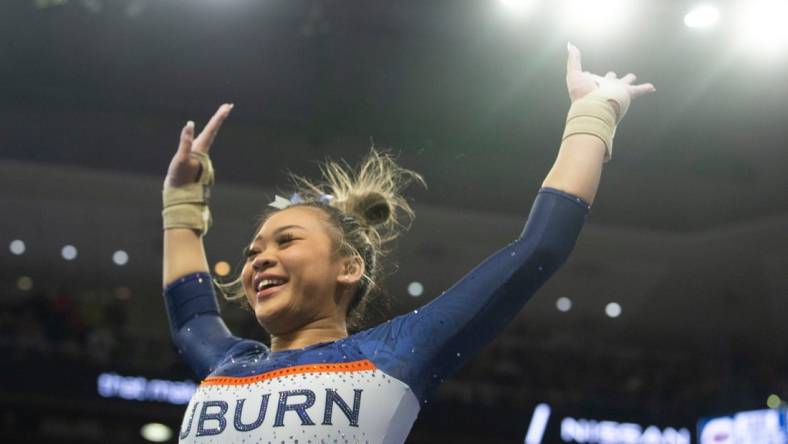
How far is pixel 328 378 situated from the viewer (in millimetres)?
1751

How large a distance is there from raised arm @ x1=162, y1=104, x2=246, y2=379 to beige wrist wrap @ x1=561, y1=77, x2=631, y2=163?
80 centimetres

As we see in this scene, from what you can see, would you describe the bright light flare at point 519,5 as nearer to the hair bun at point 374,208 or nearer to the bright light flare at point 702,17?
the bright light flare at point 702,17

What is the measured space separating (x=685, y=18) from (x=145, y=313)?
1001 centimetres

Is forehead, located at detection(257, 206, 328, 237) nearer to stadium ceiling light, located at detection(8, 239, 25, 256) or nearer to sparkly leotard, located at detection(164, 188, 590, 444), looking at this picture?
sparkly leotard, located at detection(164, 188, 590, 444)

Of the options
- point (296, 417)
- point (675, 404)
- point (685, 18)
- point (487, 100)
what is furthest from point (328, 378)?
point (675, 404)

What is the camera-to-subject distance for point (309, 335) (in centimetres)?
192

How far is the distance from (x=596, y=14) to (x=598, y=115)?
545 cm

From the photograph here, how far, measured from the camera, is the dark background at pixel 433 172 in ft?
25.9

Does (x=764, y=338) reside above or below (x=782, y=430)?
above

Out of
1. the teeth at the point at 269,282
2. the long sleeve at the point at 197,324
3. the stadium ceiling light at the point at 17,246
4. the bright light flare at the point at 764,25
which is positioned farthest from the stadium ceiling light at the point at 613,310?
the teeth at the point at 269,282

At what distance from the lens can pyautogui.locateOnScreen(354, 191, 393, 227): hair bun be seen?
2.22m

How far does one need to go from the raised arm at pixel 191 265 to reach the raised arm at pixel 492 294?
0.45m

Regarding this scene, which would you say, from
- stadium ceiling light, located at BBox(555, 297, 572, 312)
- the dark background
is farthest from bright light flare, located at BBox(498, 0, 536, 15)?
stadium ceiling light, located at BBox(555, 297, 572, 312)

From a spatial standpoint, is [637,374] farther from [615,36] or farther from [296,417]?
[296,417]
